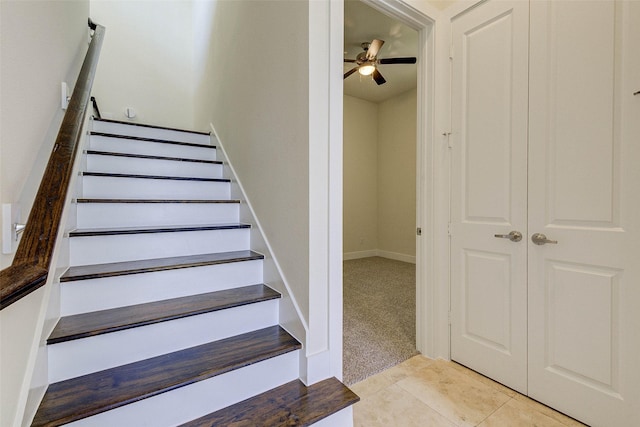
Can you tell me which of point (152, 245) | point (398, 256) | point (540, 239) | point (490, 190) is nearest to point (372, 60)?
point (490, 190)

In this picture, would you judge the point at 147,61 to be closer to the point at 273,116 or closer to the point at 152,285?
the point at 273,116

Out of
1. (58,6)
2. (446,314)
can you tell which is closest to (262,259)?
(446,314)

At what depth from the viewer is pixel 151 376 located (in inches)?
46.3

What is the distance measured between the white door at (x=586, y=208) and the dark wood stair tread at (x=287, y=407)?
3.58 ft

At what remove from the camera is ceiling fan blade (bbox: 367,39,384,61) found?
2775mm

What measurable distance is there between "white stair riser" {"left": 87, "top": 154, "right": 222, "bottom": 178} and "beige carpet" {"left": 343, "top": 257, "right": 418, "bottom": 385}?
185cm

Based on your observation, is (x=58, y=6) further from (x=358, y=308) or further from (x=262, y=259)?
(x=358, y=308)

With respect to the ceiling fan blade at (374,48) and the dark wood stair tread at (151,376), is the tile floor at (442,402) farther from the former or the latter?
the ceiling fan blade at (374,48)

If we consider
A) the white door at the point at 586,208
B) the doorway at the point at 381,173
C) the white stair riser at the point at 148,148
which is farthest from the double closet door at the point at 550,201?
the doorway at the point at 381,173

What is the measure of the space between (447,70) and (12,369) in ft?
8.07

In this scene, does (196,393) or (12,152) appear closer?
(12,152)

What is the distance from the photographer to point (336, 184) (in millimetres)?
1450

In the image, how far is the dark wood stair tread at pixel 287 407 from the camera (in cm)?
117

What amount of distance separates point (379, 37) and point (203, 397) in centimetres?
366
